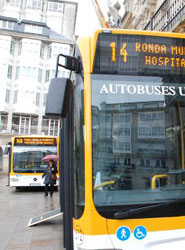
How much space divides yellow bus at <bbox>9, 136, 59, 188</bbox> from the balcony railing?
8.97m

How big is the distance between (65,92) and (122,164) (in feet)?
2.94

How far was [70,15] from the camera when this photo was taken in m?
53.6

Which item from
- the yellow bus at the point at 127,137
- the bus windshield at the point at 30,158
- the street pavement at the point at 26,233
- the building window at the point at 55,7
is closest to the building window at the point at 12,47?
the building window at the point at 55,7

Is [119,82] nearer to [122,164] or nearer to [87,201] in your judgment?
[122,164]

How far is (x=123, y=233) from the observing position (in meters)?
2.48

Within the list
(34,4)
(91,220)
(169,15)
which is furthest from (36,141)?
(34,4)

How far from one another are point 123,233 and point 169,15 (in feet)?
29.0

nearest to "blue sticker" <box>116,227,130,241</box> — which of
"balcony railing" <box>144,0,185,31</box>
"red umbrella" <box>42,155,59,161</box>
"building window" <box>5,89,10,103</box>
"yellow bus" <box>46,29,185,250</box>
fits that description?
"yellow bus" <box>46,29,185,250</box>

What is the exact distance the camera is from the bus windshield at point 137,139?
2623 mm

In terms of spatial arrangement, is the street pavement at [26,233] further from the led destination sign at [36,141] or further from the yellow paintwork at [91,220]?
the led destination sign at [36,141]

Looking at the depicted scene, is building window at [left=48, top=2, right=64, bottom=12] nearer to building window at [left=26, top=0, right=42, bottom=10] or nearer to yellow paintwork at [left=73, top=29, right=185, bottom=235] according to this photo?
building window at [left=26, top=0, right=42, bottom=10]

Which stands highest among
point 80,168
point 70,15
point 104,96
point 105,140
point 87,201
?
point 70,15

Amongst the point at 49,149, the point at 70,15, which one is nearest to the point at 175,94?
the point at 49,149

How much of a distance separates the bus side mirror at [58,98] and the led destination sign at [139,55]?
14.1 inches
